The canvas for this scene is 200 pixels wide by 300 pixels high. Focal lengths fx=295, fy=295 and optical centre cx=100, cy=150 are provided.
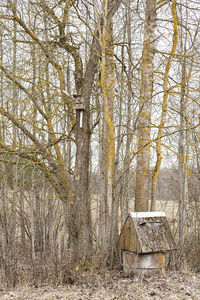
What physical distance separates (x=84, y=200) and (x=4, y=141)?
3.04m

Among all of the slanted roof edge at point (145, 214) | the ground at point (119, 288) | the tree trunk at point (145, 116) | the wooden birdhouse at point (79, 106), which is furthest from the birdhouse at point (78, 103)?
the ground at point (119, 288)

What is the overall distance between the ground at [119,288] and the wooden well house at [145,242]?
21 cm

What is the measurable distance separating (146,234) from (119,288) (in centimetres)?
127

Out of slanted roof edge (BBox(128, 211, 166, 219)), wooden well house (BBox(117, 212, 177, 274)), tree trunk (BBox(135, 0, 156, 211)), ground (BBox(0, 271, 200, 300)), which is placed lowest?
ground (BBox(0, 271, 200, 300))

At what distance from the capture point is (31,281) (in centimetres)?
578

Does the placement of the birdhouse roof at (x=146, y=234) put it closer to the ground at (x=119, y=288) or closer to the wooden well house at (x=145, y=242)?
the wooden well house at (x=145, y=242)

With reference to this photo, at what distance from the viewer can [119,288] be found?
512cm

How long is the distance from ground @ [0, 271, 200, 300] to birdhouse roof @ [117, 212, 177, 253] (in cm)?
54

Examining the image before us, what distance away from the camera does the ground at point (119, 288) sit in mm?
4664

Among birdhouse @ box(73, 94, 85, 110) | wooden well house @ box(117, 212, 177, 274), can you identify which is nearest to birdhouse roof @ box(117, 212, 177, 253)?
wooden well house @ box(117, 212, 177, 274)

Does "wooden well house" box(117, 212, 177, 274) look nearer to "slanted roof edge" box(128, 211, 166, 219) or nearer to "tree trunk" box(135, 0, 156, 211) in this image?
"slanted roof edge" box(128, 211, 166, 219)

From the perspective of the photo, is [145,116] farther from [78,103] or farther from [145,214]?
[145,214]

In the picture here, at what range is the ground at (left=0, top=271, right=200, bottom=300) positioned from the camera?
15.3 feet

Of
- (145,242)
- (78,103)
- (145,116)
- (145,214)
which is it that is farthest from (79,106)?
(145,242)
